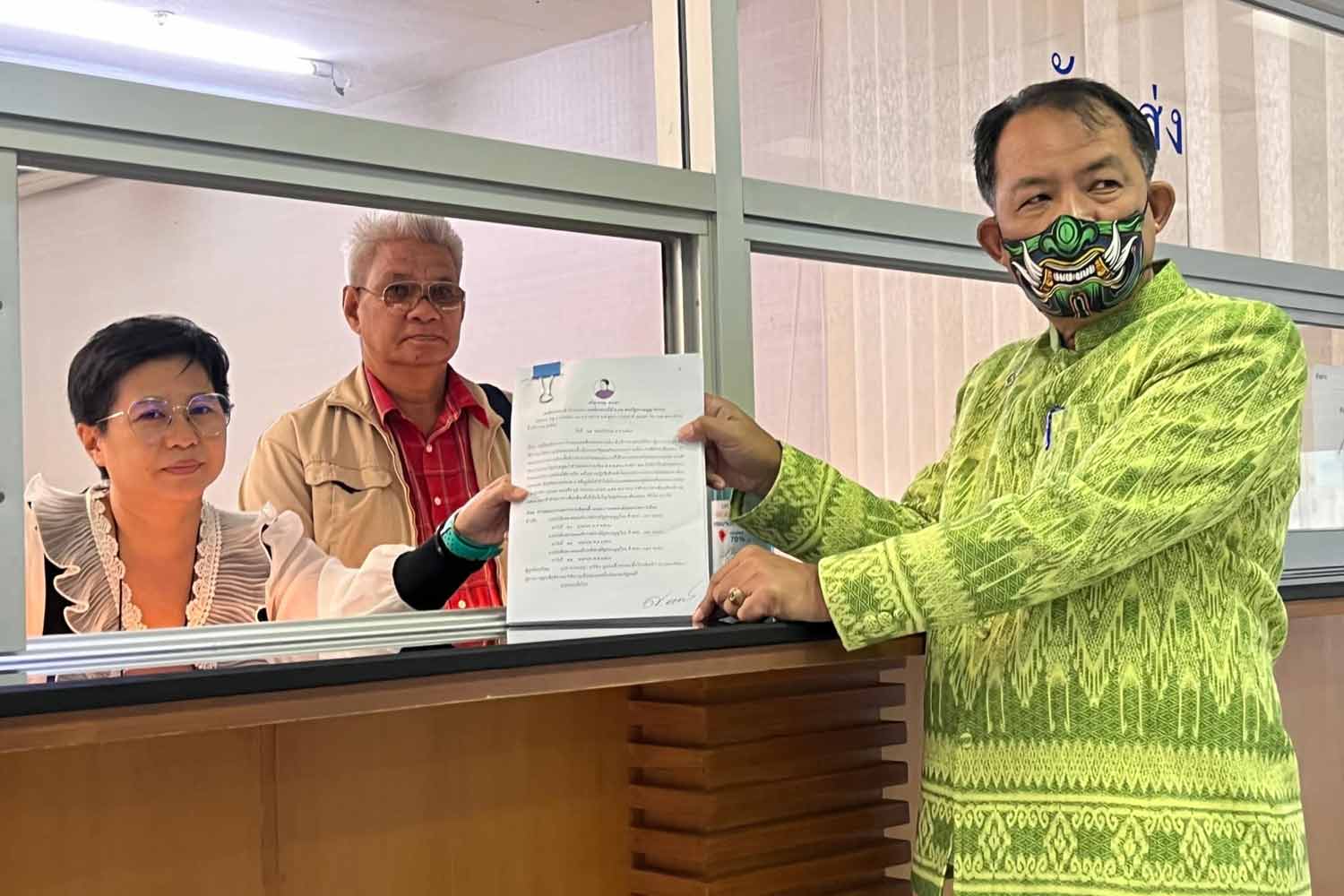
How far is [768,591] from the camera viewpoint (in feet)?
5.08

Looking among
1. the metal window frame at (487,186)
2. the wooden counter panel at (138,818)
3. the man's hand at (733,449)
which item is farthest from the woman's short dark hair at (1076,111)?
the wooden counter panel at (138,818)

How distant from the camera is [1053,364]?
169 cm

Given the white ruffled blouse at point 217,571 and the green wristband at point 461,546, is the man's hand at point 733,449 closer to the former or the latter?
the green wristband at point 461,546

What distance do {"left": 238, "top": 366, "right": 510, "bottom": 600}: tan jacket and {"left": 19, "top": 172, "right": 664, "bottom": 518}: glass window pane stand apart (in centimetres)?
2

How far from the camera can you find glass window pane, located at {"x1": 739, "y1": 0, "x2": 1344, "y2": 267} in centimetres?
228

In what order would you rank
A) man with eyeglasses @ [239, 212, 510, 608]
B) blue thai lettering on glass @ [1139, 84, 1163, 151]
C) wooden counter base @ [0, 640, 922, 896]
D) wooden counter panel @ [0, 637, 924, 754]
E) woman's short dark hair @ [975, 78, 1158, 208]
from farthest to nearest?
blue thai lettering on glass @ [1139, 84, 1163, 151], man with eyeglasses @ [239, 212, 510, 608], woman's short dark hair @ [975, 78, 1158, 208], wooden counter base @ [0, 640, 922, 896], wooden counter panel @ [0, 637, 924, 754]

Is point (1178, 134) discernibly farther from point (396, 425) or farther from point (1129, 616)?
point (396, 425)

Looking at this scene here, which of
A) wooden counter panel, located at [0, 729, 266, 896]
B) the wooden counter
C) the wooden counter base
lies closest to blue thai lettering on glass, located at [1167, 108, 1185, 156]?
the wooden counter

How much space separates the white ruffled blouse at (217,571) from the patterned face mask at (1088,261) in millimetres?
803

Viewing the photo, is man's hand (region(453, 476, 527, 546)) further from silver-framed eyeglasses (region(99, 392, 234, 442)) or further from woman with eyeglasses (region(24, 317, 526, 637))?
silver-framed eyeglasses (region(99, 392, 234, 442))

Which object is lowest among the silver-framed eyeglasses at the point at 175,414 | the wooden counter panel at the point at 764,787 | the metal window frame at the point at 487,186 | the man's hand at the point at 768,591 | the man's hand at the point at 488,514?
the wooden counter panel at the point at 764,787

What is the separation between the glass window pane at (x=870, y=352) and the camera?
7.24ft

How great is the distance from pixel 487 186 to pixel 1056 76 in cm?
128

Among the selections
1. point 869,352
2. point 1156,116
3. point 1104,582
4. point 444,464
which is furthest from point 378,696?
point 1156,116
